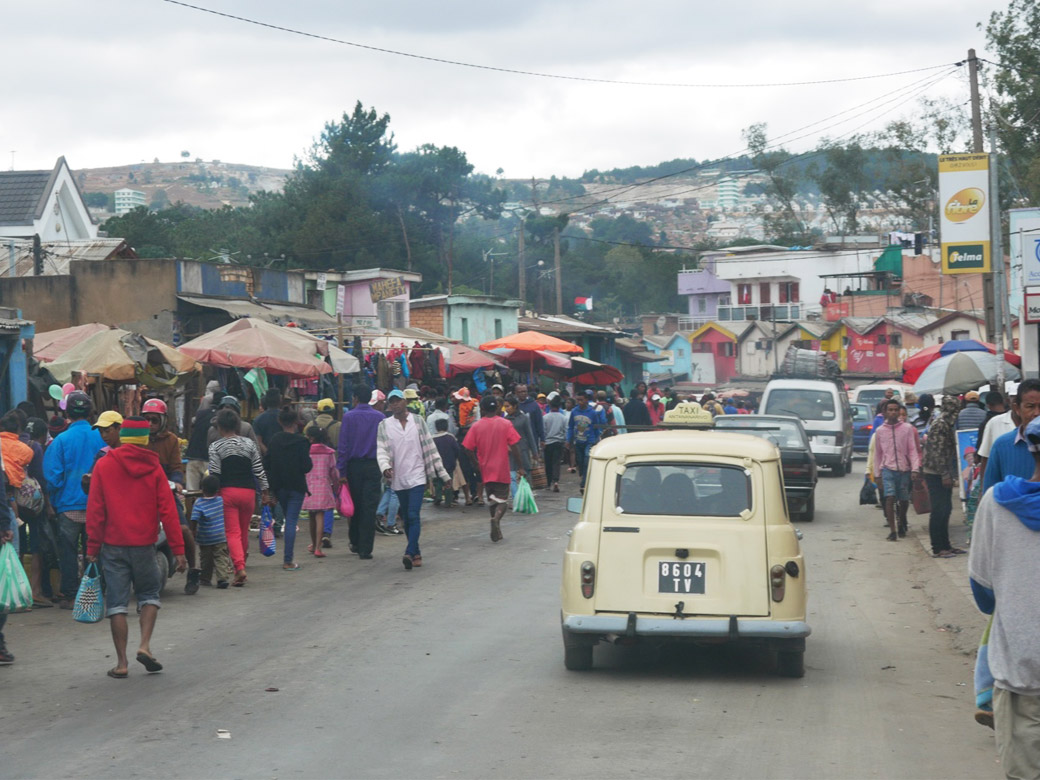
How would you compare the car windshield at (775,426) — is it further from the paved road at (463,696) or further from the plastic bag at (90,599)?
the plastic bag at (90,599)

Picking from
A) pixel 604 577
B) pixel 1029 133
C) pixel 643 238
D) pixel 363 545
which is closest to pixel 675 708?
pixel 604 577

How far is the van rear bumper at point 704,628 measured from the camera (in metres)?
8.57

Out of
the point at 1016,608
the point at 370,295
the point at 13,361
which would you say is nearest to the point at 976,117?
the point at 370,295

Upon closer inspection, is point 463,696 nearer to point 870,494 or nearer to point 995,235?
point 870,494

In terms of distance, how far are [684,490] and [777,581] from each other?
95cm

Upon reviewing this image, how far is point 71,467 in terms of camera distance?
1185cm

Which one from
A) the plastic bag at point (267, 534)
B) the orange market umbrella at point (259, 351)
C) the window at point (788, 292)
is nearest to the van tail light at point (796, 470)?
the orange market umbrella at point (259, 351)

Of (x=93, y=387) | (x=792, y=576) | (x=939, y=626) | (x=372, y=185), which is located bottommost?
(x=939, y=626)

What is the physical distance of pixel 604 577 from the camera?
28.9 ft

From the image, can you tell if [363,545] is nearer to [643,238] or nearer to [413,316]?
[413,316]

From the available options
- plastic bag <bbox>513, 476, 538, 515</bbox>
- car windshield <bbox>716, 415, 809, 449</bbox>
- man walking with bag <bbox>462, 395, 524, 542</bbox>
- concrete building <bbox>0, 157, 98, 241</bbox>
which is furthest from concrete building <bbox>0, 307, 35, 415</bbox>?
concrete building <bbox>0, 157, 98, 241</bbox>

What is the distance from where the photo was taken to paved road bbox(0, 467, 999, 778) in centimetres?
669

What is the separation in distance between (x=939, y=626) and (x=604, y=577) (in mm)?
4267

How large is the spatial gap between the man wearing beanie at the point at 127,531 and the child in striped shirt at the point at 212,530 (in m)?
3.93
